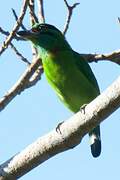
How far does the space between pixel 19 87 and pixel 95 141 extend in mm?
1464

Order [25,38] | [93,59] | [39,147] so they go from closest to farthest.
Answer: [39,147] < [93,59] < [25,38]

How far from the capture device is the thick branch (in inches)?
90.7

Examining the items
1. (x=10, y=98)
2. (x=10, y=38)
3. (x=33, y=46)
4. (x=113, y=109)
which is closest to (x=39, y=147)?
(x=113, y=109)

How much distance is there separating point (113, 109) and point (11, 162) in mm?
571

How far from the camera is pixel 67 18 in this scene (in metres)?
3.84

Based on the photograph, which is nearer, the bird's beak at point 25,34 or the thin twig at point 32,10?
the thin twig at point 32,10

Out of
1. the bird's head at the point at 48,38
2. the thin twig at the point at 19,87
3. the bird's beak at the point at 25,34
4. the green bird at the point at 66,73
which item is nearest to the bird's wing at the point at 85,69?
the green bird at the point at 66,73

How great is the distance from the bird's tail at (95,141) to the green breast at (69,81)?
26 centimetres

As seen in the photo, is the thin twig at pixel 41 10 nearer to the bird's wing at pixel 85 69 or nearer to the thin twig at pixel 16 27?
the thin twig at pixel 16 27

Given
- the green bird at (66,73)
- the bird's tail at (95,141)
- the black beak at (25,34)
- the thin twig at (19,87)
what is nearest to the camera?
the thin twig at (19,87)

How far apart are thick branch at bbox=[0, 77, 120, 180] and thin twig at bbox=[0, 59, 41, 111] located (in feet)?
2.88

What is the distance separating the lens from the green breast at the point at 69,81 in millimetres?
4734

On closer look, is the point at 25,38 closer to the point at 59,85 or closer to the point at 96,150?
the point at 59,85

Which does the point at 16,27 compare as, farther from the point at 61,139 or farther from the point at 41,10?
the point at 61,139
